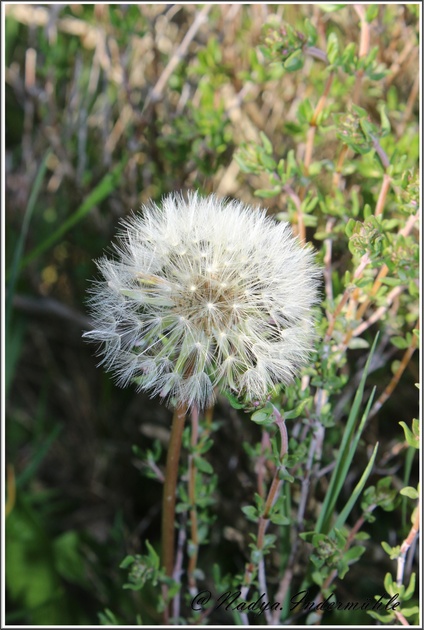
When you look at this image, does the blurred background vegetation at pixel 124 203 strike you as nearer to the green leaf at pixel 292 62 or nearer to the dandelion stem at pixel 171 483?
the green leaf at pixel 292 62

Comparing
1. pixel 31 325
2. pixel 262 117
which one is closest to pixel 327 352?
pixel 262 117

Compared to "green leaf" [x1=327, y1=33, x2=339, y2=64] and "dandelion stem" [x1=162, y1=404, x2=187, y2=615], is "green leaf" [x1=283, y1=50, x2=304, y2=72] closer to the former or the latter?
"green leaf" [x1=327, y1=33, x2=339, y2=64]

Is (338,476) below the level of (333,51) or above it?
below

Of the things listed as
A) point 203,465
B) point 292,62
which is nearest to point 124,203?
point 292,62

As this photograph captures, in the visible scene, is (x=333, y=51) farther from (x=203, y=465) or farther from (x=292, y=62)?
(x=203, y=465)

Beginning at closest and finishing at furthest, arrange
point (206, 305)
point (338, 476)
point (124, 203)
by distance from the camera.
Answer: point (206, 305), point (338, 476), point (124, 203)
